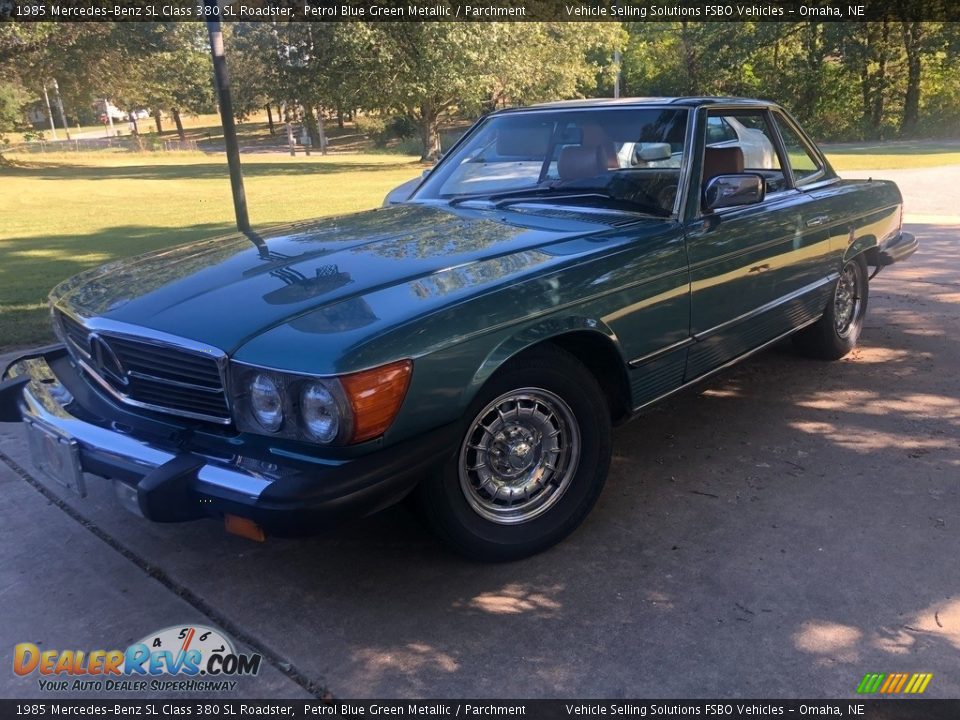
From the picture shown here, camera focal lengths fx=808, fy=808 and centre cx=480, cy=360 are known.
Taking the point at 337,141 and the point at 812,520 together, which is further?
the point at 337,141

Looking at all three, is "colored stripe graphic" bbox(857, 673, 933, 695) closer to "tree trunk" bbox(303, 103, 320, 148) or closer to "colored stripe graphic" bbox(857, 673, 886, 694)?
"colored stripe graphic" bbox(857, 673, 886, 694)

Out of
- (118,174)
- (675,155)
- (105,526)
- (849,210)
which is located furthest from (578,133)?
(118,174)

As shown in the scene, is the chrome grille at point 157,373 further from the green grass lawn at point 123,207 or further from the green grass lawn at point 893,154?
the green grass lawn at point 893,154

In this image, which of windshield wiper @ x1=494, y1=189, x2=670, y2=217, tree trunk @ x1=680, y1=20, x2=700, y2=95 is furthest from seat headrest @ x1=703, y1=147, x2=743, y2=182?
tree trunk @ x1=680, y1=20, x2=700, y2=95

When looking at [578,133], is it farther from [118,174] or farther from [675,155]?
[118,174]

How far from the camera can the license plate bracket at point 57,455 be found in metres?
2.84

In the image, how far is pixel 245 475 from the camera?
8.20 ft

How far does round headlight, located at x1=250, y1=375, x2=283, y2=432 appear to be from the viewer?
2500 millimetres

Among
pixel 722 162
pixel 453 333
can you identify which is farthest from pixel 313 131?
pixel 453 333

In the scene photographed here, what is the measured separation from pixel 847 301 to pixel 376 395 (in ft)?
13.5

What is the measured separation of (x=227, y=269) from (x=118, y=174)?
30448mm

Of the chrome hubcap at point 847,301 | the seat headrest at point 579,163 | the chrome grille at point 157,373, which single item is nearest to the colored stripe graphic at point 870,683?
the chrome grille at point 157,373

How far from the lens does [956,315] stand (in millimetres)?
6473

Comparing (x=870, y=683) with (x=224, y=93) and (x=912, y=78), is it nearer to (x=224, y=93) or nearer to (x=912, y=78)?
(x=224, y=93)
